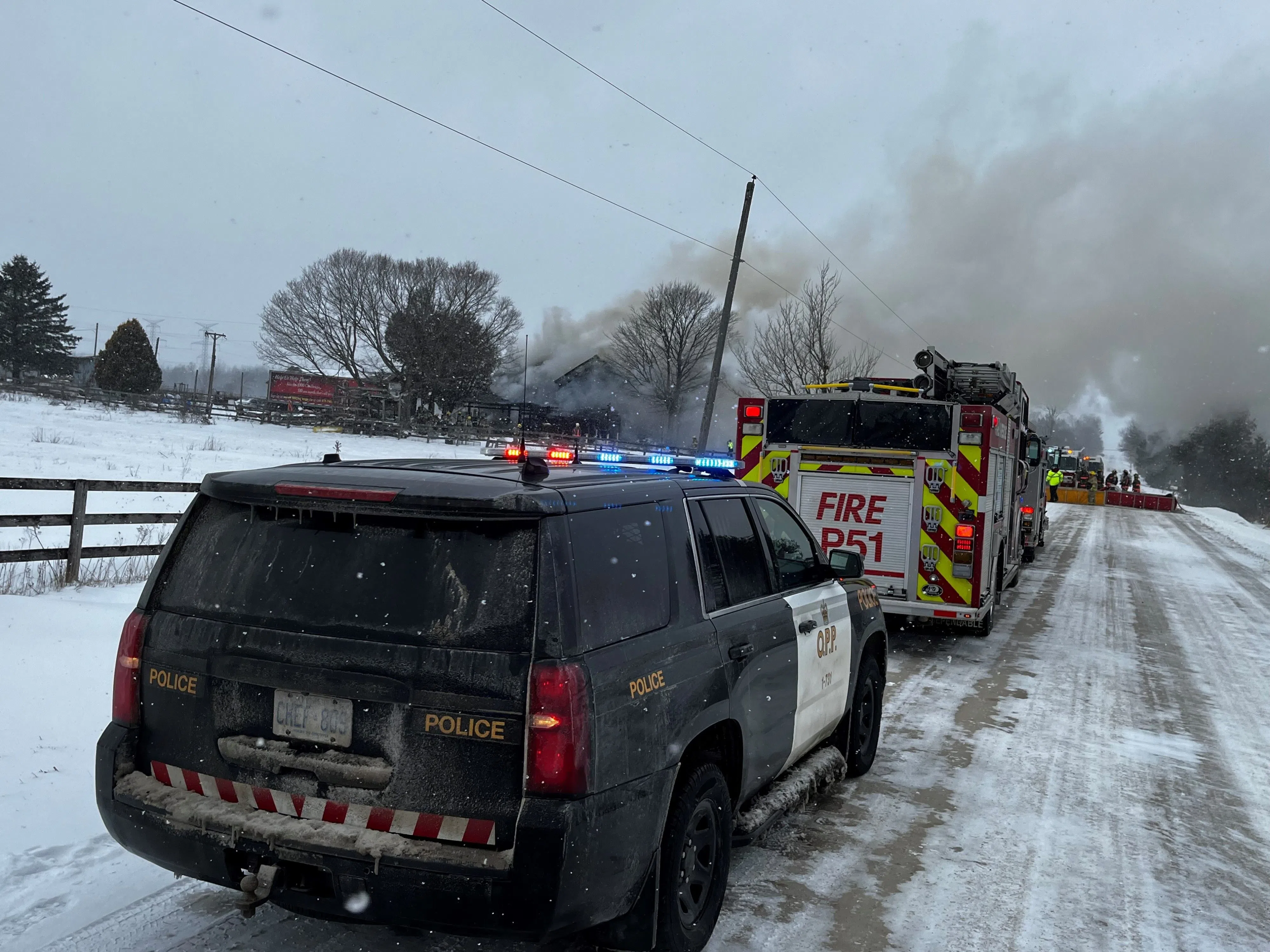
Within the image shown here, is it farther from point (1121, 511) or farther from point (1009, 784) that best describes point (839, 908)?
point (1121, 511)

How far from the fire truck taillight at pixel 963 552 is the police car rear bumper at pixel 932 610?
1.00 ft

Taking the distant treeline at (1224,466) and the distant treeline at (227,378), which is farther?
the distant treeline at (227,378)

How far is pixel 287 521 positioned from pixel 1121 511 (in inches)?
1514

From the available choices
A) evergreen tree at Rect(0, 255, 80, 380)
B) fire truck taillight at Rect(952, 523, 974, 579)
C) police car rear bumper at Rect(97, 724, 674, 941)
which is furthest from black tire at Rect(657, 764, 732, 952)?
evergreen tree at Rect(0, 255, 80, 380)

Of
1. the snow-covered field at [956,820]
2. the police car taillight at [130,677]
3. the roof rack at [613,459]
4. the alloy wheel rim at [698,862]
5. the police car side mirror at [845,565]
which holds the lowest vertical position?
the snow-covered field at [956,820]

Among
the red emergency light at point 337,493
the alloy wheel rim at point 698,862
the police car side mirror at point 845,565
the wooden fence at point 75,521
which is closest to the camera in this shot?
the red emergency light at point 337,493

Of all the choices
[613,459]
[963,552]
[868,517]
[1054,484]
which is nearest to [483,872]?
[613,459]

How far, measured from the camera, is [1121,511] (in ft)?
118

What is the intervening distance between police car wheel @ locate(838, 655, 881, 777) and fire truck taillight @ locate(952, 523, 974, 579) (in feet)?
11.6

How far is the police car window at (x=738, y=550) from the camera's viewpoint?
382 cm

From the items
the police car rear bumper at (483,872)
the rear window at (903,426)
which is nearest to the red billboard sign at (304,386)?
the rear window at (903,426)

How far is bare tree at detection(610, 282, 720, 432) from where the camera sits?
2044 inches

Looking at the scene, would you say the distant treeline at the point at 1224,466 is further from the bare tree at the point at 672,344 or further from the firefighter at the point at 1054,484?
the bare tree at the point at 672,344

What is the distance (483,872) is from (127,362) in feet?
192
